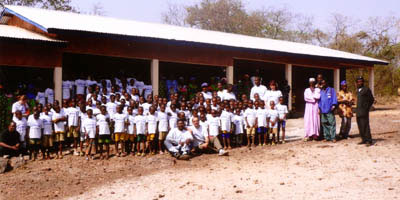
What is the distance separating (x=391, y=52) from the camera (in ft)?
104

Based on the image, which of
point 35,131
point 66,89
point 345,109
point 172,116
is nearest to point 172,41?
point 66,89

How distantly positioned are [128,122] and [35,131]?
203 centimetres

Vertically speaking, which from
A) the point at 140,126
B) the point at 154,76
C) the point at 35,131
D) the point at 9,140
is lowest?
the point at 9,140

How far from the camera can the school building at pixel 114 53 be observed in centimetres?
1087

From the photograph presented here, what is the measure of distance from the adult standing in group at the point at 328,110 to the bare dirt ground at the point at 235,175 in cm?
33

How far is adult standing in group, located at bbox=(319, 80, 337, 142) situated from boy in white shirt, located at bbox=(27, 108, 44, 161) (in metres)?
6.48

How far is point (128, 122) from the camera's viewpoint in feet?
30.7

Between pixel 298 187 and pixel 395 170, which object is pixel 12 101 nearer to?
pixel 298 187

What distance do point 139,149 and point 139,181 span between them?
6.66ft

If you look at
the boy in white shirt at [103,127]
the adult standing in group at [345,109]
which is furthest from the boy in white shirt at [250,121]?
the boy in white shirt at [103,127]

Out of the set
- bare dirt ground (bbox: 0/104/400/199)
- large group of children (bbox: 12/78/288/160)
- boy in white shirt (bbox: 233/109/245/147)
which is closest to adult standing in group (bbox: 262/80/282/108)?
large group of children (bbox: 12/78/288/160)

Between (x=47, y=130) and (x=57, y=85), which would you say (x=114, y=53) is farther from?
(x=47, y=130)

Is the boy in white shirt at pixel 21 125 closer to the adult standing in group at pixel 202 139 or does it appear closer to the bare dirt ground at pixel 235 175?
the bare dirt ground at pixel 235 175

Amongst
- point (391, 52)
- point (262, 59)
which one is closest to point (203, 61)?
point (262, 59)
